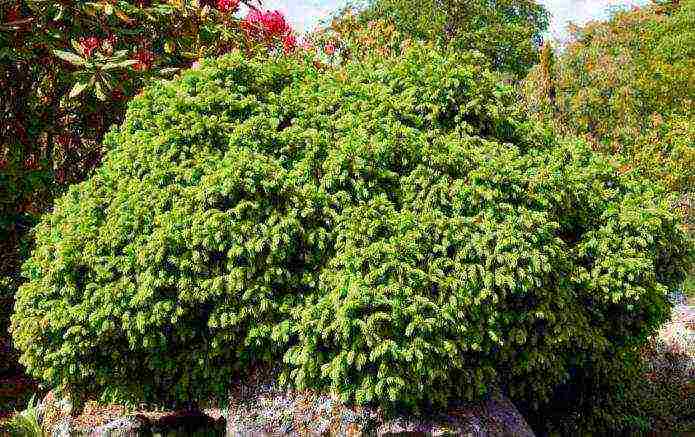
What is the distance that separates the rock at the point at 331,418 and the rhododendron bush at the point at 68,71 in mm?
2490

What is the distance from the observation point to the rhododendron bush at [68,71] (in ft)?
20.2

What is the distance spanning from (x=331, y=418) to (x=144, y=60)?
141 inches

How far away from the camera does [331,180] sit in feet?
15.5

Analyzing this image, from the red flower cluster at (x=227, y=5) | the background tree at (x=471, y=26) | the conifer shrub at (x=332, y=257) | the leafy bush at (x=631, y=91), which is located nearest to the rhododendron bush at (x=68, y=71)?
the red flower cluster at (x=227, y=5)

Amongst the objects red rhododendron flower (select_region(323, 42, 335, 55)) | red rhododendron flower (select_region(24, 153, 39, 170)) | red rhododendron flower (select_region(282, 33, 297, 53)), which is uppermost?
red rhododendron flower (select_region(323, 42, 335, 55))

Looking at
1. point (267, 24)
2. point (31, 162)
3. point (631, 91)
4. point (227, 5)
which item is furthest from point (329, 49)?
point (631, 91)

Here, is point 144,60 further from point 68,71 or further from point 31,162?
point 31,162

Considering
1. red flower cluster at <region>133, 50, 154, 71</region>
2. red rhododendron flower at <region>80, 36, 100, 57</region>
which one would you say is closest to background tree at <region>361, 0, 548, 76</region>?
red flower cluster at <region>133, 50, 154, 71</region>

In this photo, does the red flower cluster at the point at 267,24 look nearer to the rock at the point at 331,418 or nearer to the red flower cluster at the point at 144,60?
the red flower cluster at the point at 144,60

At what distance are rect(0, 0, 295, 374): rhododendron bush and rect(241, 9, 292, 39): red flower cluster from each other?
0.04 m

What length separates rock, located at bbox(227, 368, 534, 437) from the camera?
4.38 metres

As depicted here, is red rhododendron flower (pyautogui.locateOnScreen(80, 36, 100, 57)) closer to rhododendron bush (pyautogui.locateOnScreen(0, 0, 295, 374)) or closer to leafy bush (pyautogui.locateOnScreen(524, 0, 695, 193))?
rhododendron bush (pyautogui.locateOnScreen(0, 0, 295, 374))

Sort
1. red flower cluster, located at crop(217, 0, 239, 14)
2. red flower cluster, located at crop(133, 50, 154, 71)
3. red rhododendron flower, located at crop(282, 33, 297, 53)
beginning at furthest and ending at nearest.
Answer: red rhododendron flower, located at crop(282, 33, 297, 53), red flower cluster, located at crop(217, 0, 239, 14), red flower cluster, located at crop(133, 50, 154, 71)

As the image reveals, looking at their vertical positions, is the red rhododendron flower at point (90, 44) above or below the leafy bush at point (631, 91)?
below
